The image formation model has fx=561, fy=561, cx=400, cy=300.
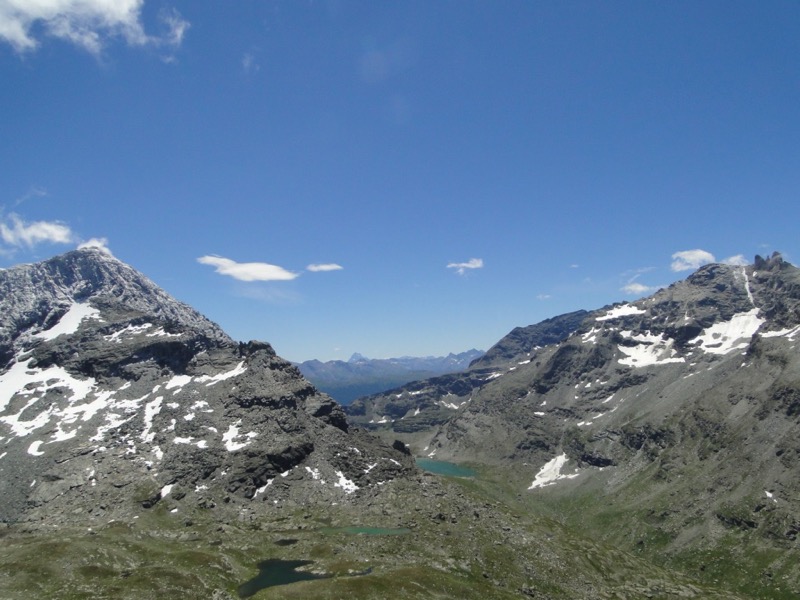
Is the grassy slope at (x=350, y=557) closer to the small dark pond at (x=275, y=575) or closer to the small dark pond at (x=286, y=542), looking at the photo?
the small dark pond at (x=286, y=542)

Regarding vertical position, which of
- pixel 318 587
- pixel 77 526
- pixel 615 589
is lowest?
pixel 615 589

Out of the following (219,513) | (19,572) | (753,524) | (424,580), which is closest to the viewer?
(19,572)

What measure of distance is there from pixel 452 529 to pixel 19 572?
349 feet

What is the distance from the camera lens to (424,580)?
123m

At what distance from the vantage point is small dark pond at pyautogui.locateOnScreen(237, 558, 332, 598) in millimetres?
121363

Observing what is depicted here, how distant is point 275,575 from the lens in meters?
131

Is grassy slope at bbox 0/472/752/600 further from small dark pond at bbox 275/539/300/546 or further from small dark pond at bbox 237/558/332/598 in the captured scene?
small dark pond at bbox 237/558/332/598

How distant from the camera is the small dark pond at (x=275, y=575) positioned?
121 m

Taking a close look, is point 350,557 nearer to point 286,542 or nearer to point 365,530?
point 286,542

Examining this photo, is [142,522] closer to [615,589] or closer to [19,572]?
[19,572]

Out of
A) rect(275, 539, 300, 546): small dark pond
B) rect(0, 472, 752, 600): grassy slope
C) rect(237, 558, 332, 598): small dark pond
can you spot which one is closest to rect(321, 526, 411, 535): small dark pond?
rect(0, 472, 752, 600): grassy slope

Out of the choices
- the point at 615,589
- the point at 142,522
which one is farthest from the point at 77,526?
the point at 615,589

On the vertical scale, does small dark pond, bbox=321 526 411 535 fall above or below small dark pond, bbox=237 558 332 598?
below

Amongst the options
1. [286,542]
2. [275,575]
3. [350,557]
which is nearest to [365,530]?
[286,542]
